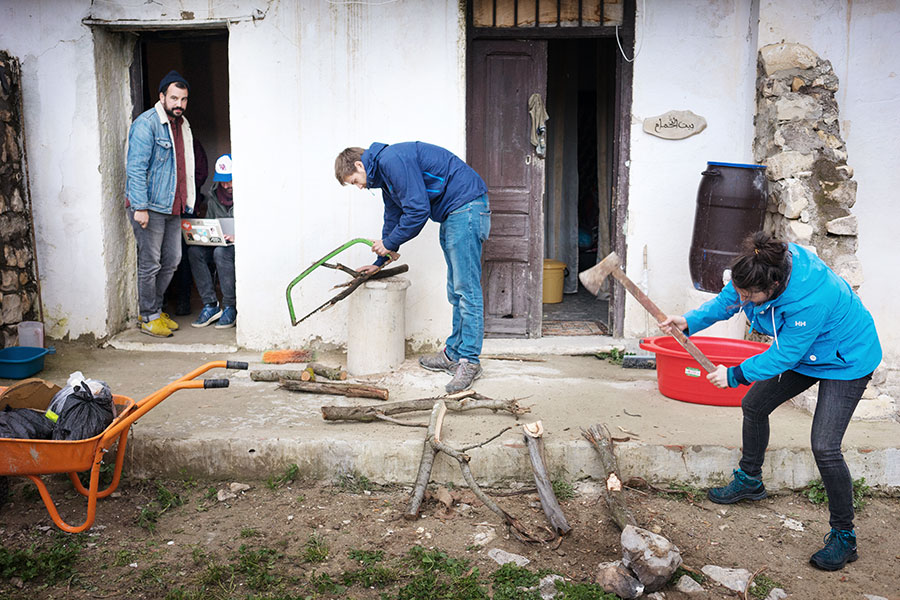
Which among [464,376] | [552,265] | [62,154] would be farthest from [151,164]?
[552,265]

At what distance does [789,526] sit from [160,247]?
532 cm

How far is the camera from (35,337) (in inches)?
253

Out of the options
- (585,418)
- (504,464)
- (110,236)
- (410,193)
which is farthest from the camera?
(110,236)

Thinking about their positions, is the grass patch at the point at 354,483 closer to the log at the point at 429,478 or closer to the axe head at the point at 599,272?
the log at the point at 429,478

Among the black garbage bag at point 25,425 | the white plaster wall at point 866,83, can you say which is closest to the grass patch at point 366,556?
the black garbage bag at point 25,425

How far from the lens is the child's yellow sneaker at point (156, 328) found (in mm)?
6921

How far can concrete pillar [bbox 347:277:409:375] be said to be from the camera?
5.84 meters

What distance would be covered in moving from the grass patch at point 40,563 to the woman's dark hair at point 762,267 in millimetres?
3344

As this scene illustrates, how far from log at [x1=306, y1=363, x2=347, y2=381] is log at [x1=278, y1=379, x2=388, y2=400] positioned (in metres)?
0.27

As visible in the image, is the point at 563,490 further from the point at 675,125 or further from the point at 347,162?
the point at 675,125

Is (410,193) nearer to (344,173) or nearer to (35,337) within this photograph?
(344,173)

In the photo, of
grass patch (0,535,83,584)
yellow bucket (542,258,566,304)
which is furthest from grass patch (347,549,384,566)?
yellow bucket (542,258,566,304)

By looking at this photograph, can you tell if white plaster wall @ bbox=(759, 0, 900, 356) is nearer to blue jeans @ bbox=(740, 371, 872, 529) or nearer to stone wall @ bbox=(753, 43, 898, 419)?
stone wall @ bbox=(753, 43, 898, 419)

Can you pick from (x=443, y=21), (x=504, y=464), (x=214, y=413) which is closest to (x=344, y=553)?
(x=504, y=464)
